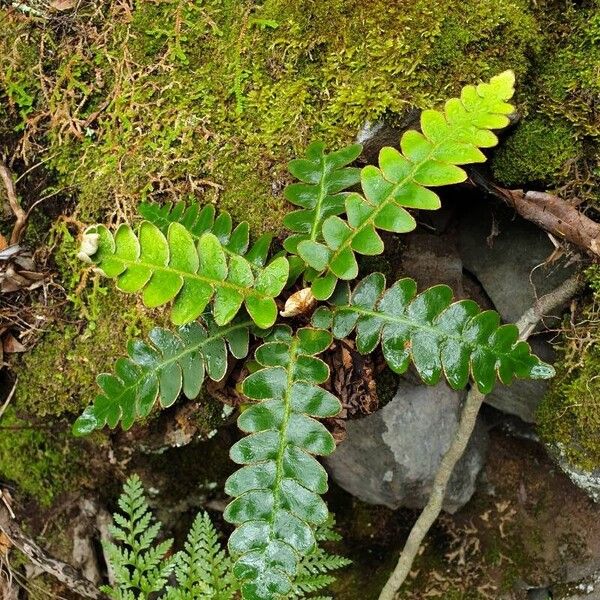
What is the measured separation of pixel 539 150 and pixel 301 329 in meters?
1.23

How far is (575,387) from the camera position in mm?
2941

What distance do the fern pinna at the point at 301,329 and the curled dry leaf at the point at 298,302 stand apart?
61mm

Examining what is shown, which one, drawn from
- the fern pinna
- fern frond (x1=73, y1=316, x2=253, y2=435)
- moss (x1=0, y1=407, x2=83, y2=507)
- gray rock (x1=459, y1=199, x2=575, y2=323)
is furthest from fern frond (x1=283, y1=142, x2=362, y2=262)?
moss (x1=0, y1=407, x2=83, y2=507)

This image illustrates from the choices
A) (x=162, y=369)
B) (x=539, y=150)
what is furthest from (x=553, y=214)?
(x=162, y=369)

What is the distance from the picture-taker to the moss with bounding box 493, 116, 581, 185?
2783mm

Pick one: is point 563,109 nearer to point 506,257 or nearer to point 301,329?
point 506,257

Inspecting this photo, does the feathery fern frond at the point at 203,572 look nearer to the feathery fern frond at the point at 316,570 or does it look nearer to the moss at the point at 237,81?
the feathery fern frond at the point at 316,570

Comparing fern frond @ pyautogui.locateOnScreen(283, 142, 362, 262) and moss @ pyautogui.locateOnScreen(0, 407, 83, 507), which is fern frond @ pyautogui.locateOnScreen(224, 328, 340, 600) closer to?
fern frond @ pyautogui.locateOnScreen(283, 142, 362, 262)

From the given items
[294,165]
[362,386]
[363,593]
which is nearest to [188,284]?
[294,165]

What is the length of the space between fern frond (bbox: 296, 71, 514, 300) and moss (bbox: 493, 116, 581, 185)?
421 mm

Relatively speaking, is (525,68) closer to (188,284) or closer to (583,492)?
(188,284)

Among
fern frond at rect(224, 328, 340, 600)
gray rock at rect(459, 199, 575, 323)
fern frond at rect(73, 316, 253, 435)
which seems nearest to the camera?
fern frond at rect(224, 328, 340, 600)

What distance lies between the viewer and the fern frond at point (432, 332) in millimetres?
2402

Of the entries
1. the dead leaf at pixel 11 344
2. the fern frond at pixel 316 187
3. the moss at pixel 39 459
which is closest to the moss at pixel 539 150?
the fern frond at pixel 316 187
